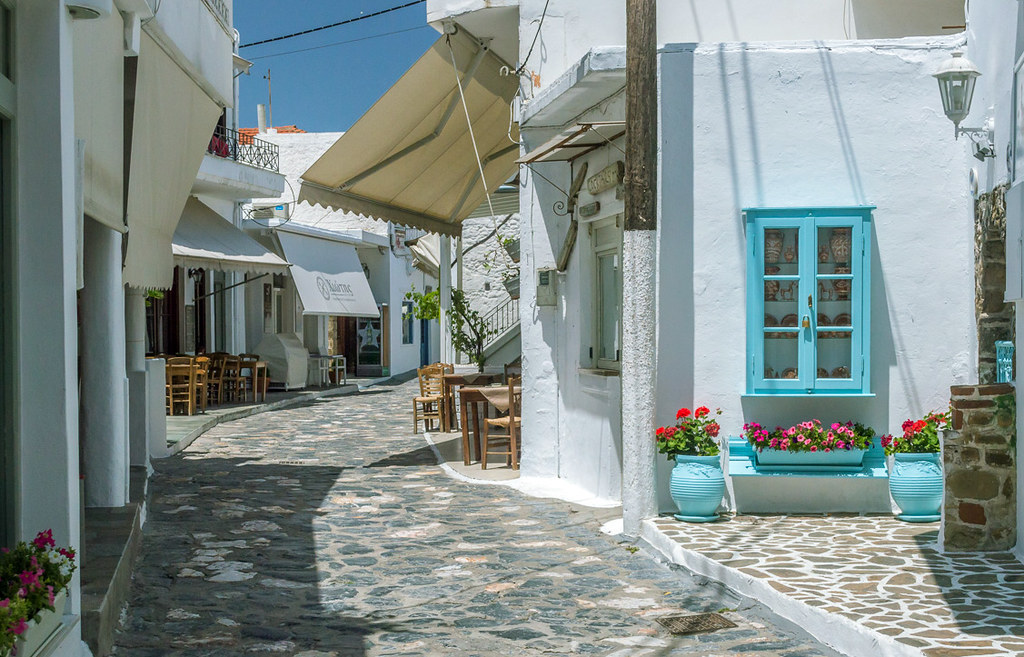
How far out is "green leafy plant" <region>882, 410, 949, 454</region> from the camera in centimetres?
789

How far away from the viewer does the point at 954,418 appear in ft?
A: 22.7

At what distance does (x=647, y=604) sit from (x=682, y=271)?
310 centimetres

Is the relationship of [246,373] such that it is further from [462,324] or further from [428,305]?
[462,324]

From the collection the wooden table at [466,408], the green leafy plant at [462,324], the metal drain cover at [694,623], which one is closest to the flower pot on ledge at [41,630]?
the metal drain cover at [694,623]

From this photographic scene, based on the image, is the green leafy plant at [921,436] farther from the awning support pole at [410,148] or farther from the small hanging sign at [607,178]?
the awning support pole at [410,148]

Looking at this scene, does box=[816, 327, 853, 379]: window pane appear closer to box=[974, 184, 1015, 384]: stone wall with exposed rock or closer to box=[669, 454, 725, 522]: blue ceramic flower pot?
box=[974, 184, 1015, 384]: stone wall with exposed rock

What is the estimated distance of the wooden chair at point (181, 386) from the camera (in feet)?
55.4

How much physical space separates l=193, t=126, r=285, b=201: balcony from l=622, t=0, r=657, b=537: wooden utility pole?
1309 centimetres

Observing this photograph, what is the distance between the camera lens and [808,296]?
8.05 m

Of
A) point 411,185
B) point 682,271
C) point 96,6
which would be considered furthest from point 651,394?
point 411,185

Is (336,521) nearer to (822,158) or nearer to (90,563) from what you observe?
(90,563)

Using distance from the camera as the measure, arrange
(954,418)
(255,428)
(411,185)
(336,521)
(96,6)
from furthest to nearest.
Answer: (255,428) < (411,185) < (336,521) < (954,418) < (96,6)

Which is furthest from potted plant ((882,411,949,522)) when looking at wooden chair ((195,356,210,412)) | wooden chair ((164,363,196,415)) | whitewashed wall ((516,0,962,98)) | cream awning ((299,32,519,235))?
wooden chair ((195,356,210,412))

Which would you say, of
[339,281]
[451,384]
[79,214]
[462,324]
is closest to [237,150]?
[339,281]
